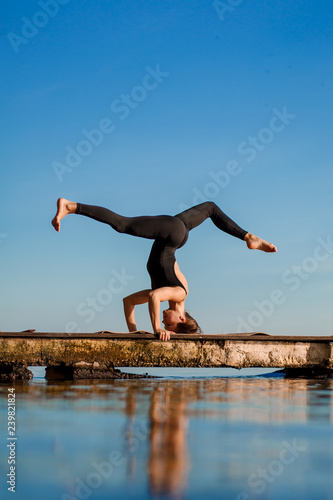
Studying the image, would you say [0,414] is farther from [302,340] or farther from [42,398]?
[302,340]

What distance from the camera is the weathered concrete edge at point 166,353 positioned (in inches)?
237

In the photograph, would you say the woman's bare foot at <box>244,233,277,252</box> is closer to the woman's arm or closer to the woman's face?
the woman's face

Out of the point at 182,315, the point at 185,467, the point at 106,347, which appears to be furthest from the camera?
the point at 182,315

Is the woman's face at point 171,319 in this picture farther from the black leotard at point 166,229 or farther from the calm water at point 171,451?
the calm water at point 171,451

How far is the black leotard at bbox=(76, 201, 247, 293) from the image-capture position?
20.6 ft

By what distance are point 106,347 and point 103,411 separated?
3305mm

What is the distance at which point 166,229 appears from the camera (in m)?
6.55

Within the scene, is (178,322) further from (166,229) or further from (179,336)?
(166,229)

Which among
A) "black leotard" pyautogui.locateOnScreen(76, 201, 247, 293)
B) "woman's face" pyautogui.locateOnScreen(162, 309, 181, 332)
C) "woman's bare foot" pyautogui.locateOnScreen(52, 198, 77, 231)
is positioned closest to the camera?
"woman's bare foot" pyautogui.locateOnScreen(52, 198, 77, 231)

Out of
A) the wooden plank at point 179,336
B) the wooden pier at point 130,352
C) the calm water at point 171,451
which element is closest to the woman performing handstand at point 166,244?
the wooden plank at point 179,336

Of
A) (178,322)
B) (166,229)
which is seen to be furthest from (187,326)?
(166,229)

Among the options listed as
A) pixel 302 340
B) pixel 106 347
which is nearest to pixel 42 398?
pixel 106 347

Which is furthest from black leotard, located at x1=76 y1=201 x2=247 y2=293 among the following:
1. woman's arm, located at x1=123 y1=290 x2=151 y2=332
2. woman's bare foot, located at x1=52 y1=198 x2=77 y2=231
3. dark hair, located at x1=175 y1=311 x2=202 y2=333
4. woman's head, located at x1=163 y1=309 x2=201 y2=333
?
dark hair, located at x1=175 y1=311 x2=202 y2=333

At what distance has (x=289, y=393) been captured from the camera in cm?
414
